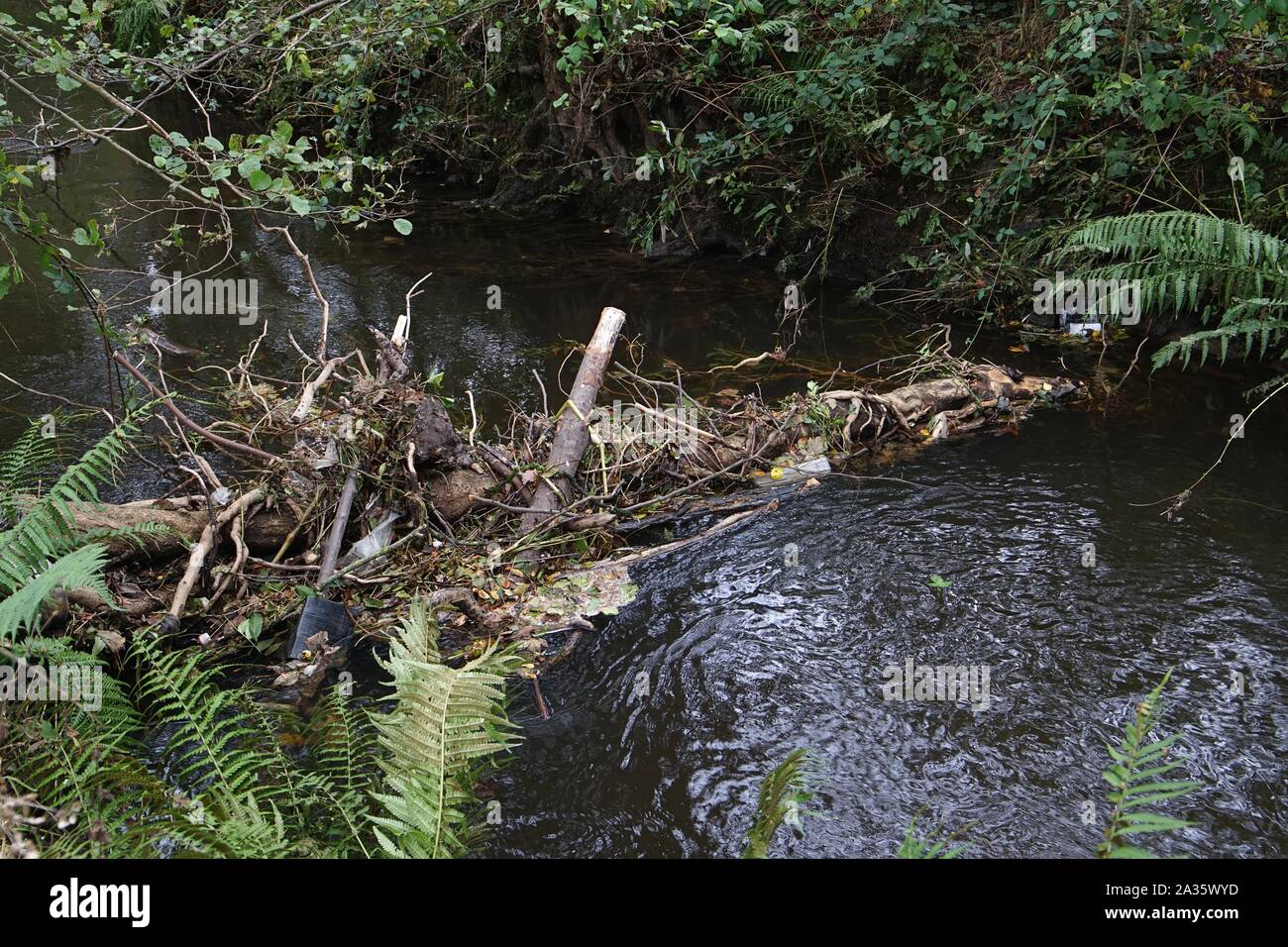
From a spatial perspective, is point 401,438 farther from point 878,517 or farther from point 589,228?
point 589,228

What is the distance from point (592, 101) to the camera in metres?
9.83

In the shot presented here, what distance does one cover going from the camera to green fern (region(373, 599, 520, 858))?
2.70 meters

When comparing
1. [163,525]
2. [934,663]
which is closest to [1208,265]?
[934,663]

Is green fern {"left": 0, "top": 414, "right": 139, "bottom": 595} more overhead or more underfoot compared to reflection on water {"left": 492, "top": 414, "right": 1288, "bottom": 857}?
more overhead

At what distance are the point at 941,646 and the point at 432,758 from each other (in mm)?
2370

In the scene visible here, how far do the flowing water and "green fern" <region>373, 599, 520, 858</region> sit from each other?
1.51 feet

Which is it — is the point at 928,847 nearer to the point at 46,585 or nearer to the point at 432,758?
the point at 432,758

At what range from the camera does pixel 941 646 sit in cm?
414

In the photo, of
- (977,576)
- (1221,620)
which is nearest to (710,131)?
(977,576)

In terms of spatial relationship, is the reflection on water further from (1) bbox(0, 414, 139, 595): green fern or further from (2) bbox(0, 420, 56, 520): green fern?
(2) bbox(0, 420, 56, 520): green fern

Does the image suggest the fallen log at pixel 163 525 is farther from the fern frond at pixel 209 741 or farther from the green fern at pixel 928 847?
the green fern at pixel 928 847

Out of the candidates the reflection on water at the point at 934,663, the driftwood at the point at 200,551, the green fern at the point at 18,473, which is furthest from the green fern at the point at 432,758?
the green fern at the point at 18,473

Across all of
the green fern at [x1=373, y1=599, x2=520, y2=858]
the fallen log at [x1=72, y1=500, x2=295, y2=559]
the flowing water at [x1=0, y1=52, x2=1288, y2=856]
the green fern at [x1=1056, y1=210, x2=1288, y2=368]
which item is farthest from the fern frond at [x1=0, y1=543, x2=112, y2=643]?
the green fern at [x1=1056, y1=210, x2=1288, y2=368]

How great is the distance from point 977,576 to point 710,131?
627 centimetres
